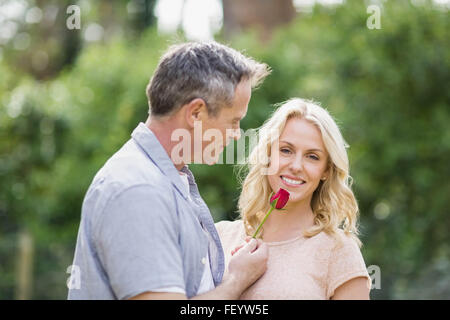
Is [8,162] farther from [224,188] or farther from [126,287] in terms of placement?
[126,287]

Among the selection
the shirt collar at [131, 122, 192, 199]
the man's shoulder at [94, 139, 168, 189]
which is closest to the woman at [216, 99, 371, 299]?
the shirt collar at [131, 122, 192, 199]

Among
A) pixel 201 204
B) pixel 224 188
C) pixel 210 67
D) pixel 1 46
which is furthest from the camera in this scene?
pixel 1 46

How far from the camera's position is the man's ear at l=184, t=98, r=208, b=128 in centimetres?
221

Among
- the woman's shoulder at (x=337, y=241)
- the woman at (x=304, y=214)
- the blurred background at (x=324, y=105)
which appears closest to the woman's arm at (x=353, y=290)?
the woman at (x=304, y=214)

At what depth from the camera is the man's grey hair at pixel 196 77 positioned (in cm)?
221

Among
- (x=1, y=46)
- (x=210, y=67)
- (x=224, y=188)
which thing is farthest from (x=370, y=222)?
(x=1, y=46)

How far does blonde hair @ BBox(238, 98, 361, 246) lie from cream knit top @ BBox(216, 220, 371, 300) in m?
0.08

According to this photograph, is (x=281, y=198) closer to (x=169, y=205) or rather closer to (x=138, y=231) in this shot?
(x=169, y=205)

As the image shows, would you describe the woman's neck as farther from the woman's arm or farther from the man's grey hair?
the man's grey hair

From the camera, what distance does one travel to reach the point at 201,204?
250 centimetres

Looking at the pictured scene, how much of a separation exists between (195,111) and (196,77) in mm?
121

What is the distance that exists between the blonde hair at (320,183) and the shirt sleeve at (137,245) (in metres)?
0.94

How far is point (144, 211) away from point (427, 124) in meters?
5.72

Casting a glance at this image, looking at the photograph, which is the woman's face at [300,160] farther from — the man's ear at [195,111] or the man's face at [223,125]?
the man's ear at [195,111]
